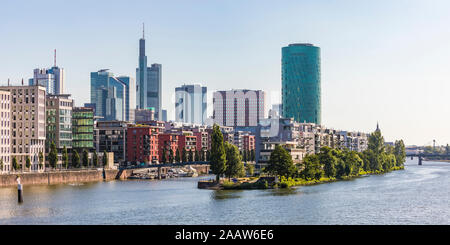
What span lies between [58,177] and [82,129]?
40240 millimetres

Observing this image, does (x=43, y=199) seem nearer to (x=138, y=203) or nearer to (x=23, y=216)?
(x=138, y=203)

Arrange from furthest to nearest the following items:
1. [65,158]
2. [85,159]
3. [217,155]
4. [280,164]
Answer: [85,159] < [65,158] < [217,155] < [280,164]

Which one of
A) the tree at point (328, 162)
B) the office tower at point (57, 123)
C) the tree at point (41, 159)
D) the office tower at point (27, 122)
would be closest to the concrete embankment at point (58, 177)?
the tree at point (41, 159)

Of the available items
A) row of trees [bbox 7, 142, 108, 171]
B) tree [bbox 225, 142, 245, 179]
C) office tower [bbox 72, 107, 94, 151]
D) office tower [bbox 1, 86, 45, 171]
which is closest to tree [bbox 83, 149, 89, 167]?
row of trees [bbox 7, 142, 108, 171]

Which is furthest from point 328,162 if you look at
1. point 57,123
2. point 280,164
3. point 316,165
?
point 57,123

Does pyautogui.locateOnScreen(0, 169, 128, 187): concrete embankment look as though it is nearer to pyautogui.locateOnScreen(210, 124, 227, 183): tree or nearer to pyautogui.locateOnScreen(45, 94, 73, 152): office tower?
pyautogui.locateOnScreen(45, 94, 73, 152): office tower

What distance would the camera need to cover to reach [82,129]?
196125mm

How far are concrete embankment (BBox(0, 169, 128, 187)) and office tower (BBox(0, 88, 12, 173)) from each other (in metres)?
11.8

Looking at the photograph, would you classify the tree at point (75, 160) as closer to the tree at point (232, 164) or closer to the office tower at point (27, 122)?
the office tower at point (27, 122)

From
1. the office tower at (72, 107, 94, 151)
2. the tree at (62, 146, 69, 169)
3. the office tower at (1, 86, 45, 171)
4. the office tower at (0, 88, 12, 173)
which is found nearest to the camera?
the office tower at (0, 88, 12, 173)

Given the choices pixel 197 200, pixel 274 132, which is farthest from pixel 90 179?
pixel 197 200

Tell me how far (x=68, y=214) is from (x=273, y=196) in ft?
126

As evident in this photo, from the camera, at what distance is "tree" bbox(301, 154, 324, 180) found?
481 feet

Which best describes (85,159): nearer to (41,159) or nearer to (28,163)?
(41,159)
